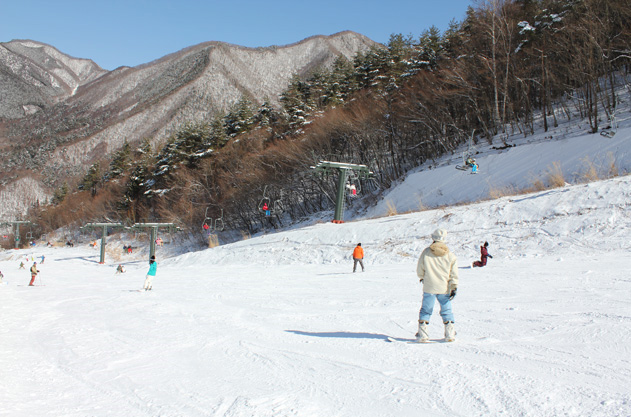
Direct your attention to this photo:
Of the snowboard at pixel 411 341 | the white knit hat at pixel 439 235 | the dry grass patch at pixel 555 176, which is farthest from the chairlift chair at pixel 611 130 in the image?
the snowboard at pixel 411 341

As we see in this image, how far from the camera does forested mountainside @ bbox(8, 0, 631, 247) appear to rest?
2769 cm

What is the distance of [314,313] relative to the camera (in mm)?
8117

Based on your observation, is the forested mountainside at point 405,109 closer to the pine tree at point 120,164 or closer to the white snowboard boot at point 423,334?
the pine tree at point 120,164

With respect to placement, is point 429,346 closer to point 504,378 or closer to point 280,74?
point 504,378

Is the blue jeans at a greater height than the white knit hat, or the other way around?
the white knit hat

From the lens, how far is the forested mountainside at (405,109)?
90.8 feet

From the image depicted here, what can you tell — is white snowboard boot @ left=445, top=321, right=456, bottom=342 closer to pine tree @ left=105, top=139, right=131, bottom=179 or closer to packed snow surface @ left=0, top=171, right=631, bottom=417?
packed snow surface @ left=0, top=171, right=631, bottom=417

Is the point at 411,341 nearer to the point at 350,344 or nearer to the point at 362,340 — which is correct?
the point at 362,340

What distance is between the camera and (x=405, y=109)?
3384cm

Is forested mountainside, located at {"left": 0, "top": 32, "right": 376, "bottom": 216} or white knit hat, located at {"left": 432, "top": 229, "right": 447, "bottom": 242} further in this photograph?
forested mountainside, located at {"left": 0, "top": 32, "right": 376, "bottom": 216}

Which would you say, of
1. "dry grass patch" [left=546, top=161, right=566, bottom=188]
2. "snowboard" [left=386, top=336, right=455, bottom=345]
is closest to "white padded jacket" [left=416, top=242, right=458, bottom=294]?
"snowboard" [left=386, top=336, right=455, bottom=345]

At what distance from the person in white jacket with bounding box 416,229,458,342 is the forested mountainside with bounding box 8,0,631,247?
22.7 meters

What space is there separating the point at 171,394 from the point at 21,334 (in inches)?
211

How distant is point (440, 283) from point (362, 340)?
1371 millimetres
